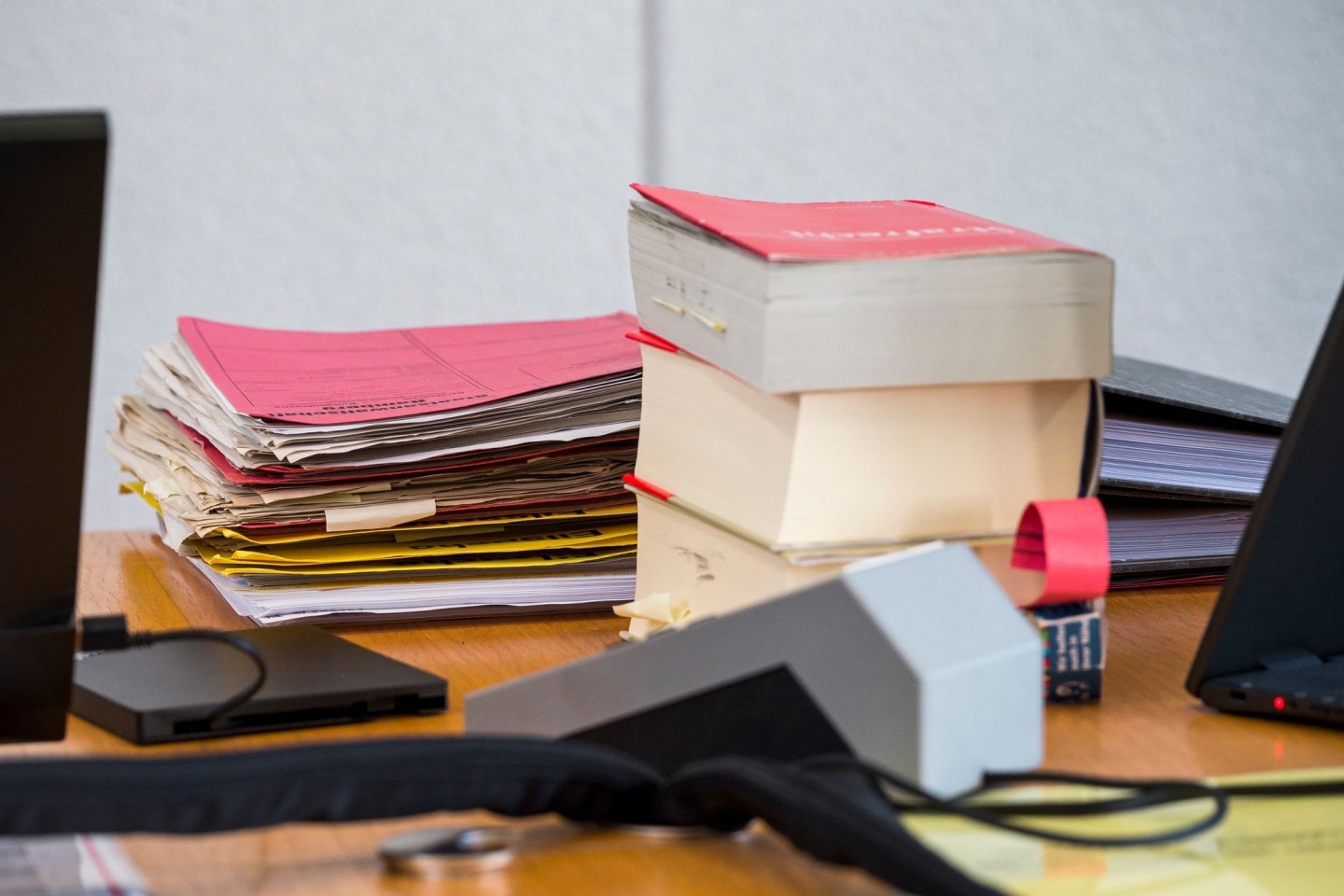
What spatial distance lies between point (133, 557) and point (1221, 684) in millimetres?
735

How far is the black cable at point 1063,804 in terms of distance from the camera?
1.41 ft

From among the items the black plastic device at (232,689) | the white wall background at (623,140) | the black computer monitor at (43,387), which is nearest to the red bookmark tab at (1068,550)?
the black plastic device at (232,689)

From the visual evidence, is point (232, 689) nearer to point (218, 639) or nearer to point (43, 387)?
point (218, 639)

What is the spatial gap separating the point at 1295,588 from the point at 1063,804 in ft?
0.70

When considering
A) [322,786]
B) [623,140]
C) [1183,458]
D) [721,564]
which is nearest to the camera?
[322,786]

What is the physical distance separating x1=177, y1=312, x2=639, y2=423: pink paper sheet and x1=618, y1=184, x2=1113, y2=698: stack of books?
0.67 ft

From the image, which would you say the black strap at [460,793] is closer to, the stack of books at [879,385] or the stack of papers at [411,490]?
the stack of books at [879,385]

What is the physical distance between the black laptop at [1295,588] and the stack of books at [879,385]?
3.4 inches

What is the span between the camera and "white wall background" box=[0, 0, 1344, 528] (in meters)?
2.51

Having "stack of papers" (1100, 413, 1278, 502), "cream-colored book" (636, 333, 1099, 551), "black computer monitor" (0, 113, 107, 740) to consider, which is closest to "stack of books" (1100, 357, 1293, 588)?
"stack of papers" (1100, 413, 1278, 502)

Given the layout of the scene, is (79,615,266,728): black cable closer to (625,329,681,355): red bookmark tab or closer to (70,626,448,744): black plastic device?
(70,626,448,744): black plastic device

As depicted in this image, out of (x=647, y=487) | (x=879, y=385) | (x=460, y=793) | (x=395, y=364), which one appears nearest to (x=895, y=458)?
(x=879, y=385)

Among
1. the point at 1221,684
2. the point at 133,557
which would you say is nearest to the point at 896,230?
the point at 1221,684

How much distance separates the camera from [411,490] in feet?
2.72
